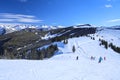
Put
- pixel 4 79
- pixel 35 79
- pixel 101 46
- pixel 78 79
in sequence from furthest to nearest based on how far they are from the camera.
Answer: pixel 101 46
pixel 78 79
pixel 35 79
pixel 4 79

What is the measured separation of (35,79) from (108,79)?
6.66 metres

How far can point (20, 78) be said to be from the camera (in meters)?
15.6

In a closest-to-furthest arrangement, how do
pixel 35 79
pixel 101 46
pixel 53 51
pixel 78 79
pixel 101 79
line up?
pixel 35 79 → pixel 78 79 → pixel 101 79 → pixel 53 51 → pixel 101 46

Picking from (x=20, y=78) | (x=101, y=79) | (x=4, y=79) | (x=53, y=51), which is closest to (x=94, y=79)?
(x=101, y=79)

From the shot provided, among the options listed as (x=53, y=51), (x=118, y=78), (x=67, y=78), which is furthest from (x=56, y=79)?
(x=53, y=51)

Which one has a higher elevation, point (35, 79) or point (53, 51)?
point (35, 79)

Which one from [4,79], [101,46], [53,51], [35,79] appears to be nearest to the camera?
[4,79]

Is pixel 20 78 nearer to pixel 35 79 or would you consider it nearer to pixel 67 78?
pixel 35 79

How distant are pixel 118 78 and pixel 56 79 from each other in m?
6.05

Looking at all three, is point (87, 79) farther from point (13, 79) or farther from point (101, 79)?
point (13, 79)

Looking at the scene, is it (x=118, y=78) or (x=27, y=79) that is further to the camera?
(x=118, y=78)

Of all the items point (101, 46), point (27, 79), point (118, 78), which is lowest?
point (101, 46)

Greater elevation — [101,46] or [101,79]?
[101,79]

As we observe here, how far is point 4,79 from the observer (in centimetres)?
1458
